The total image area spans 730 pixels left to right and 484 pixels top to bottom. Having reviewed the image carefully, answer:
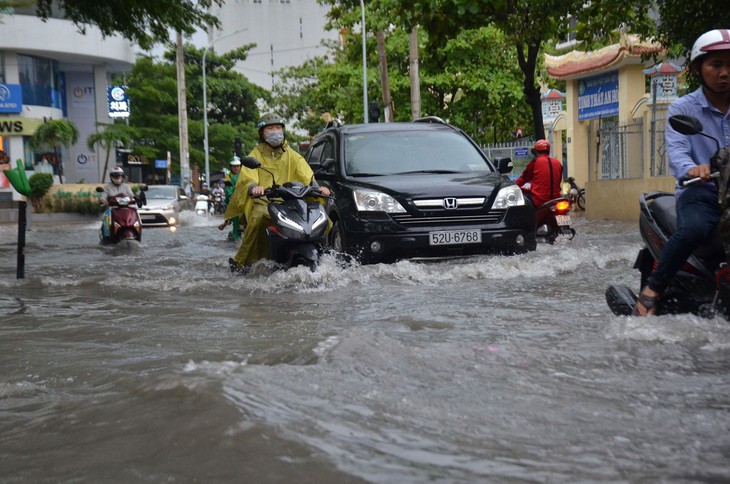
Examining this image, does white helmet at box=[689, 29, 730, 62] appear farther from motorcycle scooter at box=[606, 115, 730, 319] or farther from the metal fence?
the metal fence

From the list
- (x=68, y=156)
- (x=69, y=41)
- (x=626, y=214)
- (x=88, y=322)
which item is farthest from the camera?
(x=68, y=156)

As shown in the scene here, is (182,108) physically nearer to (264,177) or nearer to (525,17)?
(525,17)

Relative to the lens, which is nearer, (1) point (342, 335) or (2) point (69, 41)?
(1) point (342, 335)

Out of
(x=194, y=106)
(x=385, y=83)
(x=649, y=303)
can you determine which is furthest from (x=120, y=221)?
(x=194, y=106)

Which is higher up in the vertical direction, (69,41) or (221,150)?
(69,41)

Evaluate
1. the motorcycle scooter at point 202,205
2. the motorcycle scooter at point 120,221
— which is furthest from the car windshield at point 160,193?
the motorcycle scooter at point 120,221

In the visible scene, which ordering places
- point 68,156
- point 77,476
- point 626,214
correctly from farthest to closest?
point 68,156, point 626,214, point 77,476

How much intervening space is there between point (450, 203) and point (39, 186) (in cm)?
2827

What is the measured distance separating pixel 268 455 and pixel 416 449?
459 mm

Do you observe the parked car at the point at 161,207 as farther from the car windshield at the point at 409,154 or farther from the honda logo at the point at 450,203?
the honda logo at the point at 450,203

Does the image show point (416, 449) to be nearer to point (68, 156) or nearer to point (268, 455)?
point (268, 455)

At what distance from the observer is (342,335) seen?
17.5 feet

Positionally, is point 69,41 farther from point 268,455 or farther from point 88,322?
point 268,455

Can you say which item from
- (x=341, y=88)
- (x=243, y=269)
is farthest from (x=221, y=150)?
(x=243, y=269)
